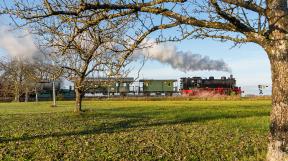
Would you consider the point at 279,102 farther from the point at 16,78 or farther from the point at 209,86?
the point at 16,78

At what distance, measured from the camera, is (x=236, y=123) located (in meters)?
24.8

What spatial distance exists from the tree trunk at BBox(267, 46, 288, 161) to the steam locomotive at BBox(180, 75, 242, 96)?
232 feet

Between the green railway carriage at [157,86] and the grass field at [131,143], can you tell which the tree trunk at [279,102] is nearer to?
the grass field at [131,143]

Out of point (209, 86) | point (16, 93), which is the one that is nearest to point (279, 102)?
point (209, 86)

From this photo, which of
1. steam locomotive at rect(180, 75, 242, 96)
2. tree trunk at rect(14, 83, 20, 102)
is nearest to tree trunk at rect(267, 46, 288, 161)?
steam locomotive at rect(180, 75, 242, 96)

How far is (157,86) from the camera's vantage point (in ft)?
284

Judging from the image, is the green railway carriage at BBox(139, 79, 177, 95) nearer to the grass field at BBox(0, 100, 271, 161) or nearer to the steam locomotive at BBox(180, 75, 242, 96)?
the steam locomotive at BBox(180, 75, 242, 96)

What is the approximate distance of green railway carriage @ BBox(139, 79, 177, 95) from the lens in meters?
86.1

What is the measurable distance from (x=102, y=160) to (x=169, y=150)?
2738mm

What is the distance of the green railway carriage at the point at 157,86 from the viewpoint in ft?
283

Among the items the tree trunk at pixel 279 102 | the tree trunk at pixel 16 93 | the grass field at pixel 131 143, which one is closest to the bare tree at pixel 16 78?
the tree trunk at pixel 16 93

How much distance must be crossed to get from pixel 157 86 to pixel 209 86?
10884 millimetres

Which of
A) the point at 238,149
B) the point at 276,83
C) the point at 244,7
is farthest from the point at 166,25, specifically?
the point at 238,149

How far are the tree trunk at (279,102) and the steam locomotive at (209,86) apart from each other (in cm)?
7073
